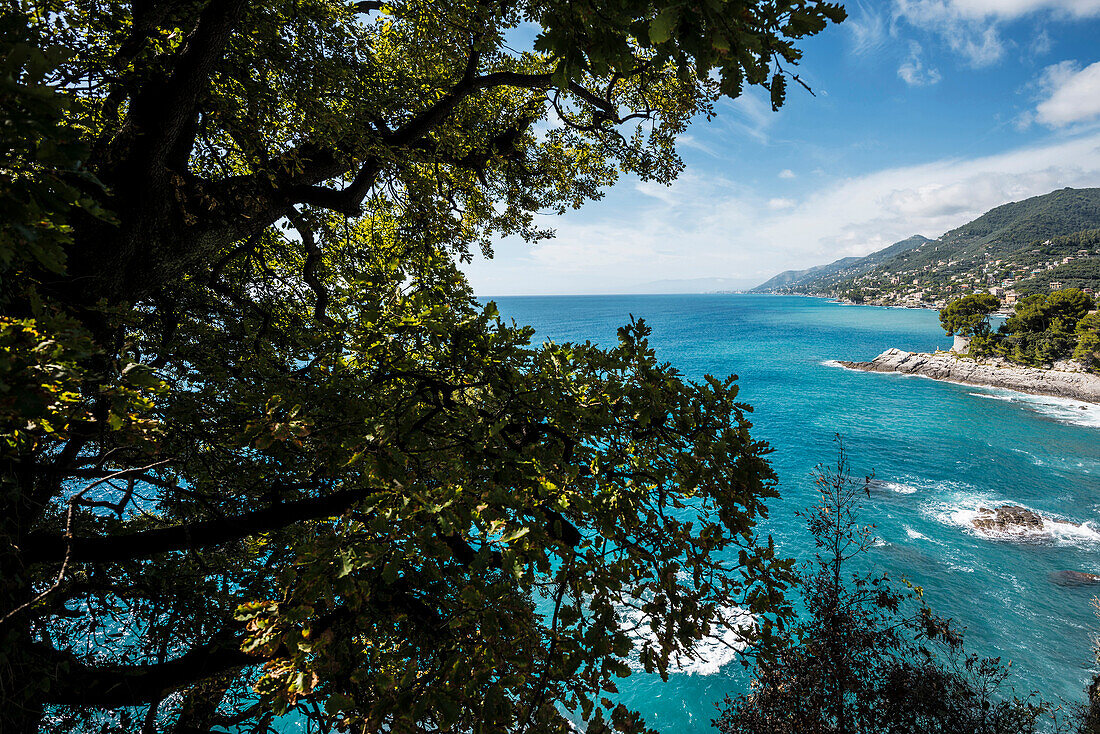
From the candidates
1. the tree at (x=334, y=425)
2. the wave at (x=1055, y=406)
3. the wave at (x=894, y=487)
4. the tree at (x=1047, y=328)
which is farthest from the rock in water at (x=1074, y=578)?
the tree at (x=1047, y=328)

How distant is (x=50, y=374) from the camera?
226 cm

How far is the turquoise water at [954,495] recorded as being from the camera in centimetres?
1677

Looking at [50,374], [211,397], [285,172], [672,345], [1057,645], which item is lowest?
[1057,645]

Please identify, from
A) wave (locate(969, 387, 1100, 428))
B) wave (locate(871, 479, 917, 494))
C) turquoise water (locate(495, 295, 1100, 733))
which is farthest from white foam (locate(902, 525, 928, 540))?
wave (locate(969, 387, 1100, 428))

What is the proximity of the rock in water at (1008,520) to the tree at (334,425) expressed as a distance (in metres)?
33.3

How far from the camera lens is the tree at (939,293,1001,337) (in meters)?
76.8

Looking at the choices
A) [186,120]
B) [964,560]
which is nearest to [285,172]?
[186,120]

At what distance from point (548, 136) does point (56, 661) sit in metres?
12.5

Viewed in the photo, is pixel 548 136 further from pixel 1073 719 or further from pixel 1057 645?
pixel 1057 645

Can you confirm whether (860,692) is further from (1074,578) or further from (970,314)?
(970,314)

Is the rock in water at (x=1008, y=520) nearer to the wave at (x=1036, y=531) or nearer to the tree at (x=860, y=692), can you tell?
the wave at (x=1036, y=531)

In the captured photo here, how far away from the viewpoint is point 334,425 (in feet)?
11.1

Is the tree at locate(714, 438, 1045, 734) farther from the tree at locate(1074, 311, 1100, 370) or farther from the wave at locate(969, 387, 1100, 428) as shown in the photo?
the tree at locate(1074, 311, 1100, 370)

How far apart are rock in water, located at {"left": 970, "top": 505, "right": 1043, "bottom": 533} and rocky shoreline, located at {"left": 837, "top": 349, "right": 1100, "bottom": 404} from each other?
1666 inches
